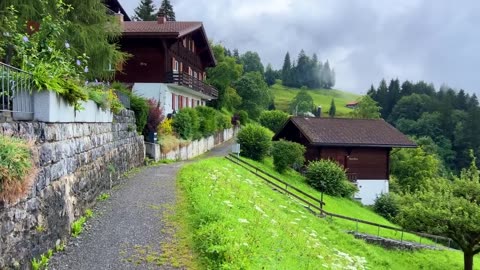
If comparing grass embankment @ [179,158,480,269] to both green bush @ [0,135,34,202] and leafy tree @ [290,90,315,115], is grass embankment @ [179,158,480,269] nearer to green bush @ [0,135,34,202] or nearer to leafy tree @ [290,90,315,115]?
green bush @ [0,135,34,202]

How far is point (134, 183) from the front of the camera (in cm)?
1316

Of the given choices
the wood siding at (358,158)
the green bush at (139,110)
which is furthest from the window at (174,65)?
the green bush at (139,110)

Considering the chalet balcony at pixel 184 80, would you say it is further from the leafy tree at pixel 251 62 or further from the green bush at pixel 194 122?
the leafy tree at pixel 251 62

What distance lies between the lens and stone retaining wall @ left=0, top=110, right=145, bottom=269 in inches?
220

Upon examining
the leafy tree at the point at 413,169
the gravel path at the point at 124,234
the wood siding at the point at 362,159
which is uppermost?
the gravel path at the point at 124,234

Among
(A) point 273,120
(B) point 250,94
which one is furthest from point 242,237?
(B) point 250,94

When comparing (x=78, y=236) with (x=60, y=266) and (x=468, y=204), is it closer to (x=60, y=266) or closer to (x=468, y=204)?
(x=60, y=266)

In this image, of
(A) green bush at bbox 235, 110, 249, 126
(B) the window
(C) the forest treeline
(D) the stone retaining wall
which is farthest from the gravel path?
(C) the forest treeline

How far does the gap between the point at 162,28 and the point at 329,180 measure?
55.9ft

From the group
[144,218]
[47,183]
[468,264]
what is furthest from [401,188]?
[47,183]

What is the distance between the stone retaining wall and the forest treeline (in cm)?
7410

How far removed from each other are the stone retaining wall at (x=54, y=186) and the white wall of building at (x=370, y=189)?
2506 cm

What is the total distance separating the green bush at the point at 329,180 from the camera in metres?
27.2

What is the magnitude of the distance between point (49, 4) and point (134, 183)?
8569 millimetres
